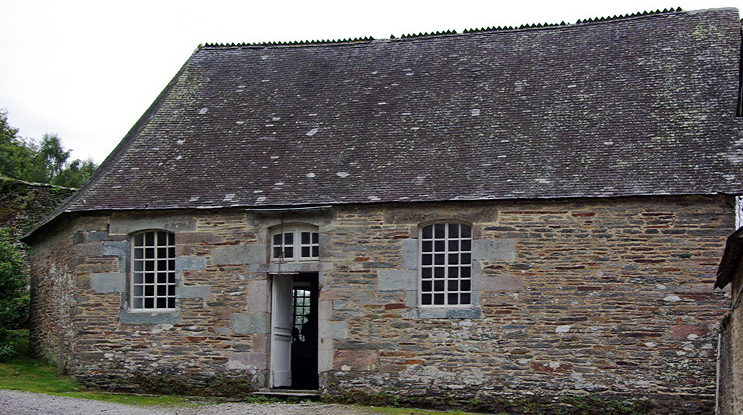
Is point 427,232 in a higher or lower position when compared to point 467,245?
higher

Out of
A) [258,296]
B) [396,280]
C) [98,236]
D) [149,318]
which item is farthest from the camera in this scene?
[98,236]

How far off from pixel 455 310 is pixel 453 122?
4074mm

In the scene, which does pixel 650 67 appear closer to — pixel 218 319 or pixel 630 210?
pixel 630 210

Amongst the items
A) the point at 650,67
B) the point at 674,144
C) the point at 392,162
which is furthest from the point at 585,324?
the point at 650,67

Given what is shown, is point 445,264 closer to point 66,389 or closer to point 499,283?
point 499,283

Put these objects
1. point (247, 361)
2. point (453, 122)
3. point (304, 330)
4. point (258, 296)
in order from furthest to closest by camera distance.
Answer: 1. point (304, 330)
2. point (453, 122)
3. point (258, 296)
4. point (247, 361)

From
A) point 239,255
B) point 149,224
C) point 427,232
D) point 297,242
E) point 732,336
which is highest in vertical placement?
point 149,224

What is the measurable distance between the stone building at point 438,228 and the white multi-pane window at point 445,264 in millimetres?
40

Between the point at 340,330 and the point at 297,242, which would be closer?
the point at 340,330

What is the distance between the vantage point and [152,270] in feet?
58.7

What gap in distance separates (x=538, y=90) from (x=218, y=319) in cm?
773

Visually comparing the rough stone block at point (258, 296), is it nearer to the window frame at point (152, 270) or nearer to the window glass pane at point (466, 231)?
the window frame at point (152, 270)

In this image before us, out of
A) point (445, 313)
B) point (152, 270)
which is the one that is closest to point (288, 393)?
point (445, 313)

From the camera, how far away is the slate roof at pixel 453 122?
53.4 feet
